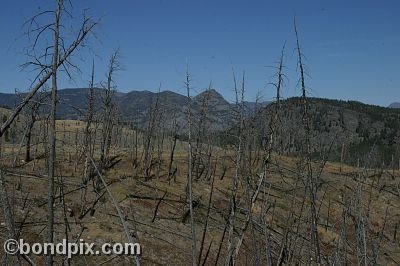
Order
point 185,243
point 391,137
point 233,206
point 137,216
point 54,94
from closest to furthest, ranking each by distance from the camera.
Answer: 1. point 54,94
2. point 233,206
3. point 185,243
4. point 137,216
5. point 391,137

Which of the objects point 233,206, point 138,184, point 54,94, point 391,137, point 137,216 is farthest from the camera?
point 391,137

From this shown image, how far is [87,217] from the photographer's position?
2786 cm

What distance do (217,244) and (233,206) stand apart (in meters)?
16.7

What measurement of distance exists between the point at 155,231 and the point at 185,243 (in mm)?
2068

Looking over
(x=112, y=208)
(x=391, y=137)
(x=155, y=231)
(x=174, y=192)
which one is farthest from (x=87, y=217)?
(x=391, y=137)

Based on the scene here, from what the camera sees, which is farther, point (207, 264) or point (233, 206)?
point (207, 264)

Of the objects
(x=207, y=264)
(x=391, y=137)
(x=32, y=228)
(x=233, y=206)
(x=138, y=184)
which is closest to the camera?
(x=233, y=206)

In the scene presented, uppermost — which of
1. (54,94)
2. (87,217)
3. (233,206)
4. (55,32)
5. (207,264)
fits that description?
(55,32)

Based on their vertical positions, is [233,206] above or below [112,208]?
above

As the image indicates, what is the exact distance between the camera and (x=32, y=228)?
24.0 metres

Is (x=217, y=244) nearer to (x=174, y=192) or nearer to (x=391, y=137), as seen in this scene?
(x=174, y=192)

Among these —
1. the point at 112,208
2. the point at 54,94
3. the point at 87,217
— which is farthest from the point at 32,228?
the point at 54,94

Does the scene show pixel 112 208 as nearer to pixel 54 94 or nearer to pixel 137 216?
pixel 137 216

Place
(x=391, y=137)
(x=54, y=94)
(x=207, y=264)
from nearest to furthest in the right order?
(x=54, y=94)
(x=207, y=264)
(x=391, y=137)
